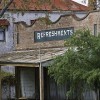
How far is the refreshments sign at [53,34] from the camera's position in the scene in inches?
1063

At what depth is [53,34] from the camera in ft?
92.9

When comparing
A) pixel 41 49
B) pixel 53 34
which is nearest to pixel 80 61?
pixel 53 34

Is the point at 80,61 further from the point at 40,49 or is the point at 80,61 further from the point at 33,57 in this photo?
the point at 40,49

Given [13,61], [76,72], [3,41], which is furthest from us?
[3,41]

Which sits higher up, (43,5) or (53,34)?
(43,5)

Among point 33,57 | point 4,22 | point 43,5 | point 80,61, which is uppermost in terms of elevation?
point 43,5

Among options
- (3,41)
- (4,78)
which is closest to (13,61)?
(4,78)

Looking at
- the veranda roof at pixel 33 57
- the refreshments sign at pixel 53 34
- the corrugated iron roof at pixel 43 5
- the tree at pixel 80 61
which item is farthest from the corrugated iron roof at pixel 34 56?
the tree at pixel 80 61

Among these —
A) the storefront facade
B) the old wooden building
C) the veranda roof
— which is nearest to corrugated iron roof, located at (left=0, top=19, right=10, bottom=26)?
the old wooden building

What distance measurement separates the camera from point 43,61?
78.7 ft

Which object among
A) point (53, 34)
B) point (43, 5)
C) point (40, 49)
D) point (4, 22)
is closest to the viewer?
point (53, 34)

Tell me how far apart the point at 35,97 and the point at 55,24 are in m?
4.70

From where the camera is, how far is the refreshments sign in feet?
88.6

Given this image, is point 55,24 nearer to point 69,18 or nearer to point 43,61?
point 69,18
